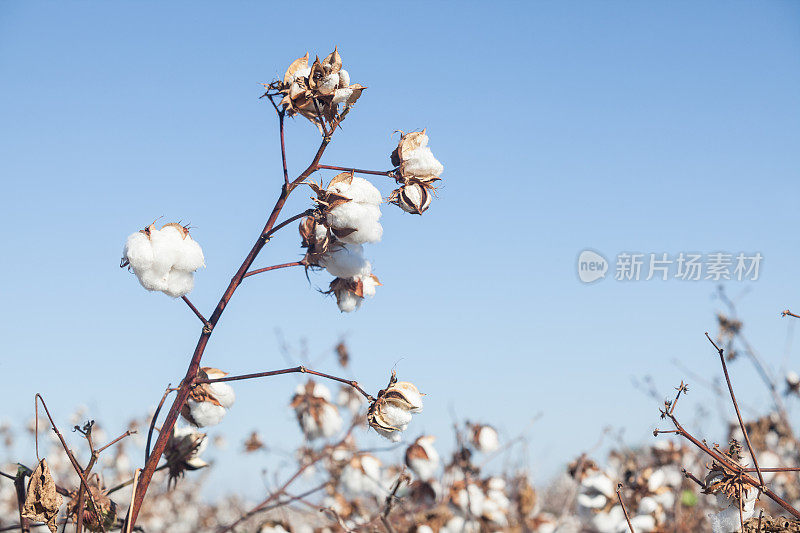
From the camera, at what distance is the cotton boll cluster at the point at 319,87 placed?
135 centimetres

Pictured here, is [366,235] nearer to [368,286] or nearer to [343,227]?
[343,227]

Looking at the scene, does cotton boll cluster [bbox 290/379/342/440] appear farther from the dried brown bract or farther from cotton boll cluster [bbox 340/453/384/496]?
the dried brown bract

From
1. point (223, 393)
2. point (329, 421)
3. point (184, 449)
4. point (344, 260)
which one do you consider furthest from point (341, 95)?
point (329, 421)

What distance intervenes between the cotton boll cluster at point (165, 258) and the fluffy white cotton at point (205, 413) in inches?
11.0

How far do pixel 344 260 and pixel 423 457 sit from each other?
1871 mm

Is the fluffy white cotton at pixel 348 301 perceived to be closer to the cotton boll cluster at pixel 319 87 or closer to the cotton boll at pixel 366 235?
the cotton boll at pixel 366 235

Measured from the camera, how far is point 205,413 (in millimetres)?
1488

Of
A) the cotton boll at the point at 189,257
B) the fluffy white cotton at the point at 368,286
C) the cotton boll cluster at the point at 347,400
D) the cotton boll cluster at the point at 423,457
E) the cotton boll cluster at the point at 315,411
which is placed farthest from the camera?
the cotton boll cluster at the point at 347,400

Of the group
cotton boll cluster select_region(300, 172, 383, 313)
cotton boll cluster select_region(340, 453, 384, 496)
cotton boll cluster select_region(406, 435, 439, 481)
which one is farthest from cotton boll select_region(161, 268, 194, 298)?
cotton boll cluster select_region(340, 453, 384, 496)

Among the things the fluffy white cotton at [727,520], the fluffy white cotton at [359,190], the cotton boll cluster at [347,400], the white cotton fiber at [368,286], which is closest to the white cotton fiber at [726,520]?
the fluffy white cotton at [727,520]

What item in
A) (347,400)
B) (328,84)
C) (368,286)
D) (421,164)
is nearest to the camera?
(328,84)

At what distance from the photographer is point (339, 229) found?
1365mm

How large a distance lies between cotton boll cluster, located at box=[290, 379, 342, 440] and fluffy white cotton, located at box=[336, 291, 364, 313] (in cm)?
176

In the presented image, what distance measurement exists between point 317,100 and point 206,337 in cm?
53
